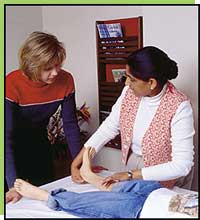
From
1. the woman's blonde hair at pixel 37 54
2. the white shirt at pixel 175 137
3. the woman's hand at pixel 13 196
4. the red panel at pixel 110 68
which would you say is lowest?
the woman's hand at pixel 13 196

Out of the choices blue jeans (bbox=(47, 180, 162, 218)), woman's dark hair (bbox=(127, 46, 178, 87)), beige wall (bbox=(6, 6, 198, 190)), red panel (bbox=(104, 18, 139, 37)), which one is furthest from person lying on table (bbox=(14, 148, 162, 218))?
red panel (bbox=(104, 18, 139, 37))

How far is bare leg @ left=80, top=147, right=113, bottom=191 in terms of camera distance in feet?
3.25

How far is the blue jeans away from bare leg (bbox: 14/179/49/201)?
0.03 metres

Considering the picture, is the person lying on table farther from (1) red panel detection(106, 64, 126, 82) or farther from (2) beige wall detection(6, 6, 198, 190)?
(1) red panel detection(106, 64, 126, 82)

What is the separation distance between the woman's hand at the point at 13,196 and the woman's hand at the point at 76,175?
158 mm

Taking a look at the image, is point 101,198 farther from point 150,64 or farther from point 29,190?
point 150,64

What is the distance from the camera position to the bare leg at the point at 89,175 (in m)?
0.99

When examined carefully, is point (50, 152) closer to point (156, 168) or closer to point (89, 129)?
point (89, 129)

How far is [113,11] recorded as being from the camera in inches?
38.5

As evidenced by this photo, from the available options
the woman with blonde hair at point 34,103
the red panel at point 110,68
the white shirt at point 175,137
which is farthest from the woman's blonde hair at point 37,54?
the white shirt at point 175,137

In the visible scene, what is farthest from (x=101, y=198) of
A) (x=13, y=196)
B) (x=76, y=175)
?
(x=13, y=196)

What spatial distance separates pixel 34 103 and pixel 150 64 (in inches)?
12.9

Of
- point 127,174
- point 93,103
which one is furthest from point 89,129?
point 127,174

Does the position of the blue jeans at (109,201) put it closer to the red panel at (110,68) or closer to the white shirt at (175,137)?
the white shirt at (175,137)
